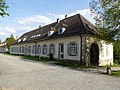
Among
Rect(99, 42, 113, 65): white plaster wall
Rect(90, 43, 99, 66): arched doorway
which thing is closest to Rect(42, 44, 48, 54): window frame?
Rect(99, 42, 113, 65): white plaster wall

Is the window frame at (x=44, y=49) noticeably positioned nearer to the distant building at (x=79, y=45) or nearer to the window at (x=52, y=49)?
the distant building at (x=79, y=45)

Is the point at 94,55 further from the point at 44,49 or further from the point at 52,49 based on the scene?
the point at 44,49

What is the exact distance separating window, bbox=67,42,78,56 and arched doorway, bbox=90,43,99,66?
2062 mm

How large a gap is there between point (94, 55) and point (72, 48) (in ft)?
10.1

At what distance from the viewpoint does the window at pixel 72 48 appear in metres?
24.3

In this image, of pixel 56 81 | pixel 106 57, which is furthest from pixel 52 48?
pixel 56 81

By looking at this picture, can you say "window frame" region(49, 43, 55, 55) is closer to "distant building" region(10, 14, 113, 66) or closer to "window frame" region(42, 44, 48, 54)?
"distant building" region(10, 14, 113, 66)

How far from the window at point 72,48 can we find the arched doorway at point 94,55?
2062 millimetres

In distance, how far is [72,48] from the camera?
25031 mm

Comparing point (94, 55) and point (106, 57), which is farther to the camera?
point (106, 57)

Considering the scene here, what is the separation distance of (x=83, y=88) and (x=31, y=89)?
8.40 ft

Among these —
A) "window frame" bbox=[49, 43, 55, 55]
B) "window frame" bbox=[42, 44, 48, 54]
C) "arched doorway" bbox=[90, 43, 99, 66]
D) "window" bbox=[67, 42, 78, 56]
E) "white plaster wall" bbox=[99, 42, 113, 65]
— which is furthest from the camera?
"window frame" bbox=[42, 44, 48, 54]

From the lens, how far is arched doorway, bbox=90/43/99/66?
23.7m

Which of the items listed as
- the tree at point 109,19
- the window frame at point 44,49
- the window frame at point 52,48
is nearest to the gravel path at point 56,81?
the tree at point 109,19
